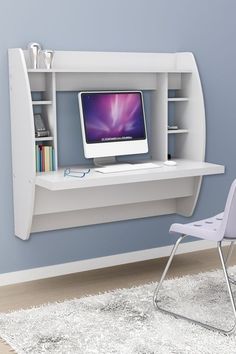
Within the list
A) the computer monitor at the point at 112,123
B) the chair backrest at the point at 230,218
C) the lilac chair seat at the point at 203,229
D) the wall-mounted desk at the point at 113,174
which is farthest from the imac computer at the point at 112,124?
the chair backrest at the point at 230,218

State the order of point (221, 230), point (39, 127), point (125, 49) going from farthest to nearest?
1. point (125, 49)
2. point (39, 127)
3. point (221, 230)

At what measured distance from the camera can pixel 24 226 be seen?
3293 mm

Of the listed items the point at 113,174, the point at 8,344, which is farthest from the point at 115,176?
the point at 8,344

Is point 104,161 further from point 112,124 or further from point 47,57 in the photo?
point 47,57

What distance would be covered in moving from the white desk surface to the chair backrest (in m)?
0.64

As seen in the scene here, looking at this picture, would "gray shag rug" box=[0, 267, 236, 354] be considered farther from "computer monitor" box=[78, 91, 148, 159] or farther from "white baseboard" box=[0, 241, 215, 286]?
"computer monitor" box=[78, 91, 148, 159]

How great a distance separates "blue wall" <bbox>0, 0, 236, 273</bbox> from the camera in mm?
3320

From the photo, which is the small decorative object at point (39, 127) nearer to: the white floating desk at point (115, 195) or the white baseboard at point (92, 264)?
the white floating desk at point (115, 195)

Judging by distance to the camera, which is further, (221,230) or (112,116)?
(112,116)

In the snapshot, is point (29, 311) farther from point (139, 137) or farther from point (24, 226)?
point (139, 137)

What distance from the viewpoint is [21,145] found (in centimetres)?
321

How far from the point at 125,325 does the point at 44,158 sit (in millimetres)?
1034

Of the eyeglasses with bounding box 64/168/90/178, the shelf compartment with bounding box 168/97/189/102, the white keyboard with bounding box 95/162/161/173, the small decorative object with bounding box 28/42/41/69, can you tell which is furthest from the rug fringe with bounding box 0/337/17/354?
the shelf compartment with bounding box 168/97/189/102

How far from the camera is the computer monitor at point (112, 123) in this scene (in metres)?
3.41
